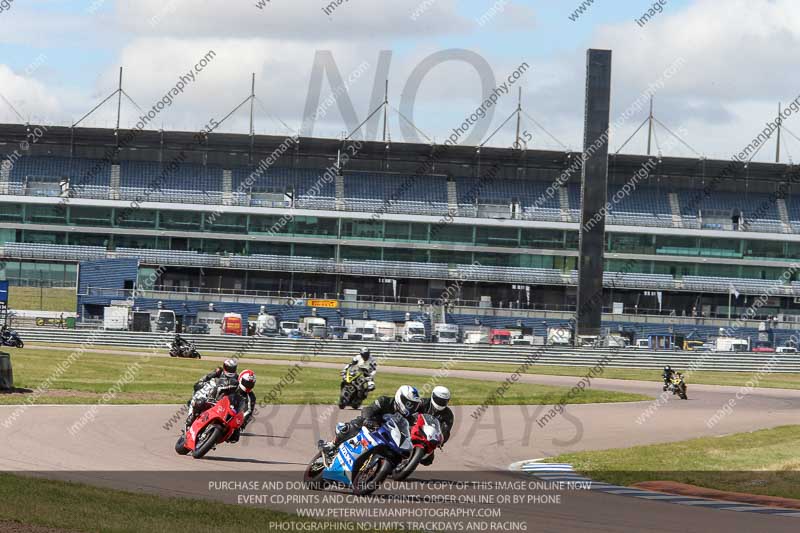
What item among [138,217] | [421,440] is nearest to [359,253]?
[138,217]

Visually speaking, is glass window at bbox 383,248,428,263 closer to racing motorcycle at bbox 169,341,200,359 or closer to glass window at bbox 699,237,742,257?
glass window at bbox 699,237,742,257

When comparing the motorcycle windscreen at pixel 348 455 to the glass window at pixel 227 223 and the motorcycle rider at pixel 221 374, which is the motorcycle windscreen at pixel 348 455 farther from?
the glass window at pixel 227 223

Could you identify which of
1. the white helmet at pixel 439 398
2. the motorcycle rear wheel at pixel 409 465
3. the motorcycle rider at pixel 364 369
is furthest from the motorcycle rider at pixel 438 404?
the motorcycle rider at pixel 364 369

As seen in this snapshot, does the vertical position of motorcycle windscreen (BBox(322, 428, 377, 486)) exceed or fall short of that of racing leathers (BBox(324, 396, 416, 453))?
it falls short

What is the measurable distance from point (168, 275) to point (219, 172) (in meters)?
9.82

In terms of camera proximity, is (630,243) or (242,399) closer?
(242,399)

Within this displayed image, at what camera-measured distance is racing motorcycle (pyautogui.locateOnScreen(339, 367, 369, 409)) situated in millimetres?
32281

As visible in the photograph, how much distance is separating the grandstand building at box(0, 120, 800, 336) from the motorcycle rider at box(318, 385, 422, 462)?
243 ft

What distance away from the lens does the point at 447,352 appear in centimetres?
6919

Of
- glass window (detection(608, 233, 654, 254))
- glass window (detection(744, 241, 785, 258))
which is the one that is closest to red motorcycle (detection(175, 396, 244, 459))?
glass window (detection(608, 233, 654, 254))

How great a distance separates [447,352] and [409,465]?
52642 millimetres

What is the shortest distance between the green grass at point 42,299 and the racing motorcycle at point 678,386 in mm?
50107

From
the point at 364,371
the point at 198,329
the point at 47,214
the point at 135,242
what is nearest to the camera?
the point at 364,371

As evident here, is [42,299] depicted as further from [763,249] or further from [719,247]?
[763,249]
